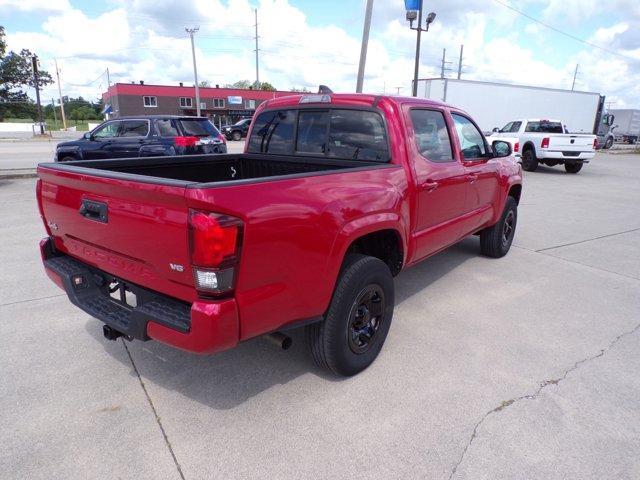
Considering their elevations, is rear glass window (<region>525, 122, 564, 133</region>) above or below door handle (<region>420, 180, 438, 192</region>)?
above

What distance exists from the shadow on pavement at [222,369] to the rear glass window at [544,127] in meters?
16.4

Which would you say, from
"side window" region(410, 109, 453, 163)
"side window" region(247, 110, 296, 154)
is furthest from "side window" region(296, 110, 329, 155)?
"side window" region(410, 109, 453, 163)

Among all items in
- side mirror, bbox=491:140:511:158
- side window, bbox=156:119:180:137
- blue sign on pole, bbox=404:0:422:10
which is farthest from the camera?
blue sign on pole, bbox=404:0:422:10

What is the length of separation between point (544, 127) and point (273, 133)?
15.9 m

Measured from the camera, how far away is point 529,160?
16641 mm

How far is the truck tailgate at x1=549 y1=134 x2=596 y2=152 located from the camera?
15312mm

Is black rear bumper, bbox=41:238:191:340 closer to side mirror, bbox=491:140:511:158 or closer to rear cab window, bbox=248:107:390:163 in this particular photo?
rear cab window, bbox=248:107:390:163

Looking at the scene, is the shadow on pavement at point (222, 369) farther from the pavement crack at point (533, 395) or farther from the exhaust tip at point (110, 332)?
the pavement crack at point (533, 395)

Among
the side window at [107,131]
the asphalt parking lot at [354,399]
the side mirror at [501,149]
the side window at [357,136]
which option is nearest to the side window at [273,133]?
the side window at [357,136]

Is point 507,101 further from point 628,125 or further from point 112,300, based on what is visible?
point 628,125

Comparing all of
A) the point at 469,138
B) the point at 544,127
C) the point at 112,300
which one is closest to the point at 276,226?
the point at 112,300

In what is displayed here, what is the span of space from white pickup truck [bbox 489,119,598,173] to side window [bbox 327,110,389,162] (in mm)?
12259

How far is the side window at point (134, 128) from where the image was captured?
11.4 metres

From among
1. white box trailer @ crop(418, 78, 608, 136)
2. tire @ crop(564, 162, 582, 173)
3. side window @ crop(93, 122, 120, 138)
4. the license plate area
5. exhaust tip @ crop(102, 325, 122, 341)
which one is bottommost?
tire @ crop(564, 162, 582, 173)
